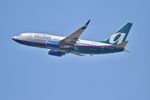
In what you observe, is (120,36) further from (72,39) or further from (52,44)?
(52,44)

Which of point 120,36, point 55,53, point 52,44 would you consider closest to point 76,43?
point 52,44

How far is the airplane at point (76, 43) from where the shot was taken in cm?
12725

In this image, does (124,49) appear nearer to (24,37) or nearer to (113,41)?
(113,41)

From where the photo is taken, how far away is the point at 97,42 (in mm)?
130875

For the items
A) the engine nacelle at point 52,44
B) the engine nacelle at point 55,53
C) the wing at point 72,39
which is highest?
the wing at point 72,39

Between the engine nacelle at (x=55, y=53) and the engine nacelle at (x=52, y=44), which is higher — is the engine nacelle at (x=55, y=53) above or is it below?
below

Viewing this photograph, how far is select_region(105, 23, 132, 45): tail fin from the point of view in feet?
433

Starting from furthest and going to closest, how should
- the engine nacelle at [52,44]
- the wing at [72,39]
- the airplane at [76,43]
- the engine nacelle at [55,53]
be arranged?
the engine nacelle at [55,53] → the engine nacelle at [52,44] → the airplane at [76,43] → the wing at [72,39]

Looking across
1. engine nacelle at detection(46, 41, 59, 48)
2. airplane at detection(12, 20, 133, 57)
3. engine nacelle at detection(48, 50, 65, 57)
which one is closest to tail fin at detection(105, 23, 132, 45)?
airplane at detection(12, 20, 133, 57)

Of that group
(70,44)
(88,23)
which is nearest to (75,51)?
(70,44)

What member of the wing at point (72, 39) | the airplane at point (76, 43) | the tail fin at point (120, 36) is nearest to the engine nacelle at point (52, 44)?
the airplane at point (76, 43)

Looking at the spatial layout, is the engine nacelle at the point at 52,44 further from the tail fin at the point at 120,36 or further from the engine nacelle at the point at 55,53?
the tail fin at the point at 120,36

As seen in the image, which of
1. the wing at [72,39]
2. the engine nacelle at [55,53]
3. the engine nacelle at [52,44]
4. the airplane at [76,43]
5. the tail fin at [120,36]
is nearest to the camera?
the wing at [72,39]

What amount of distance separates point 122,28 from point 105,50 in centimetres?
964
